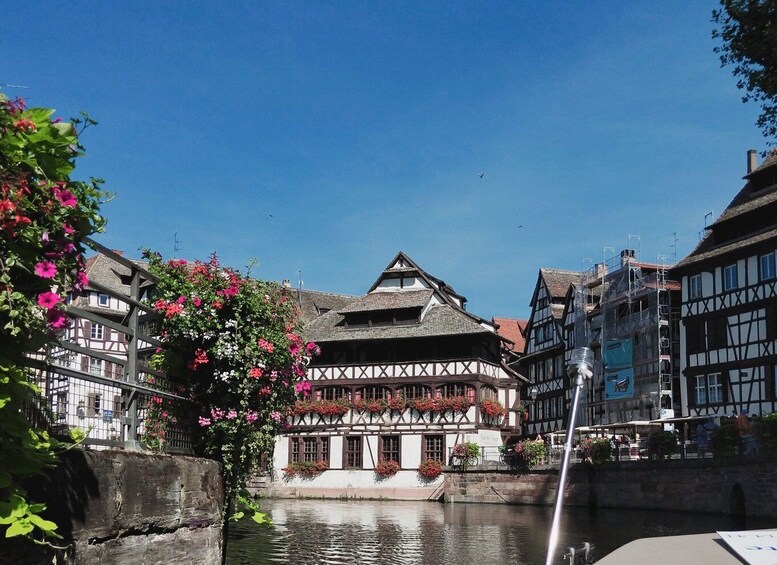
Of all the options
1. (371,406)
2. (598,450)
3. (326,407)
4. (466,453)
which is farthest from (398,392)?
(598,450)

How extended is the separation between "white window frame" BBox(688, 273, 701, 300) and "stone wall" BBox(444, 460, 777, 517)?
380 inches

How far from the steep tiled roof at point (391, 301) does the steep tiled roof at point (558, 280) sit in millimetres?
11820

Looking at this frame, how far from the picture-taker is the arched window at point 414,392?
49.4 m

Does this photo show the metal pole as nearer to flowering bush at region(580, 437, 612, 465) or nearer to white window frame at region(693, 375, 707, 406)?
flowering bush at region(580, 437, 612, 465)

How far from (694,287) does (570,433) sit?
4133 cm

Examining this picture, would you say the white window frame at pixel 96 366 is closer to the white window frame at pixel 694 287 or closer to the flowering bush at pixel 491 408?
the white window frame at pixel 694 287

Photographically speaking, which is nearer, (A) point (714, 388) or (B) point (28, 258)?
(B) point (28, 258)

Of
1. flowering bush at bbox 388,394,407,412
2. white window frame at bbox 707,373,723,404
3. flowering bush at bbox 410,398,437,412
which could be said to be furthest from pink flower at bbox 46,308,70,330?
flowering bush at bbox 388,394,407,412

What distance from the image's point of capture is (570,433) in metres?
4.50

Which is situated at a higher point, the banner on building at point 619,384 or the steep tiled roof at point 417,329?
the steep tiled roof at point 417,329

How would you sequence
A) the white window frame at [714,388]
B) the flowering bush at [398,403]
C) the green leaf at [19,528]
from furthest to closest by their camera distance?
1. the flowering bush at [398,403]
2. the white window frame at [714,388]
3. the green leaf at [19,528]

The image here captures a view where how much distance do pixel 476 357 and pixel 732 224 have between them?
559 inches

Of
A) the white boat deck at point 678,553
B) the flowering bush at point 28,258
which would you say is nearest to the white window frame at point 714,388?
the white boat deck at point 678,553

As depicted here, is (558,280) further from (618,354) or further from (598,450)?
(598,450)
